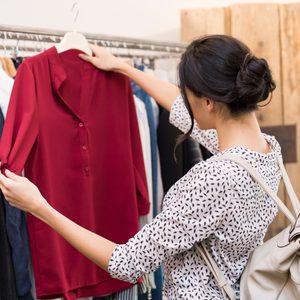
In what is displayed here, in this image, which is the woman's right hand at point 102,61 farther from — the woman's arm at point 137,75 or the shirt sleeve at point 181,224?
the shirt sleeve at point 181,224

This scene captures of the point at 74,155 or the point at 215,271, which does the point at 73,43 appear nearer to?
the point at 74,155

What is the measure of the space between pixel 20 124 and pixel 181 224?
571 millimetres

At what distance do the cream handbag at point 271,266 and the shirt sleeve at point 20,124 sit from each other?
1.79 ft

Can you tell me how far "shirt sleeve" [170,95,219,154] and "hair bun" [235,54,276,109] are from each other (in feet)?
1.24

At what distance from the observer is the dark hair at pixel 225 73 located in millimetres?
1130

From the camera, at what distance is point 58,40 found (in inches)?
67.1

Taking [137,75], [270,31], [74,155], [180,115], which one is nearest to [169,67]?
[270,31]

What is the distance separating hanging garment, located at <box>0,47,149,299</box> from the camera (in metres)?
1.48

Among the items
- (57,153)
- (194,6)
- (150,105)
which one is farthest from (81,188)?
(194,6)

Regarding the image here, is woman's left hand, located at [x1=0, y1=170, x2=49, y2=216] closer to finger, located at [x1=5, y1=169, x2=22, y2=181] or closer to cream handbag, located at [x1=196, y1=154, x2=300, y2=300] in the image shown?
finger, located at [x1=5, y1=169, x2=22, y2=181]

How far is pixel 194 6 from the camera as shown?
278 cm

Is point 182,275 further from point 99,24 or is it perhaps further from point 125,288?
point 99,24

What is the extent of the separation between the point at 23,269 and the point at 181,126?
639mm

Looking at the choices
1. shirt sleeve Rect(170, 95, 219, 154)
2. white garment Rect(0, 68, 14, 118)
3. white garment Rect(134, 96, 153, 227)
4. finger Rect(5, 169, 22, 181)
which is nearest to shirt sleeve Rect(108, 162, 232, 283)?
finger Rect(5, 169, 22, 181)
